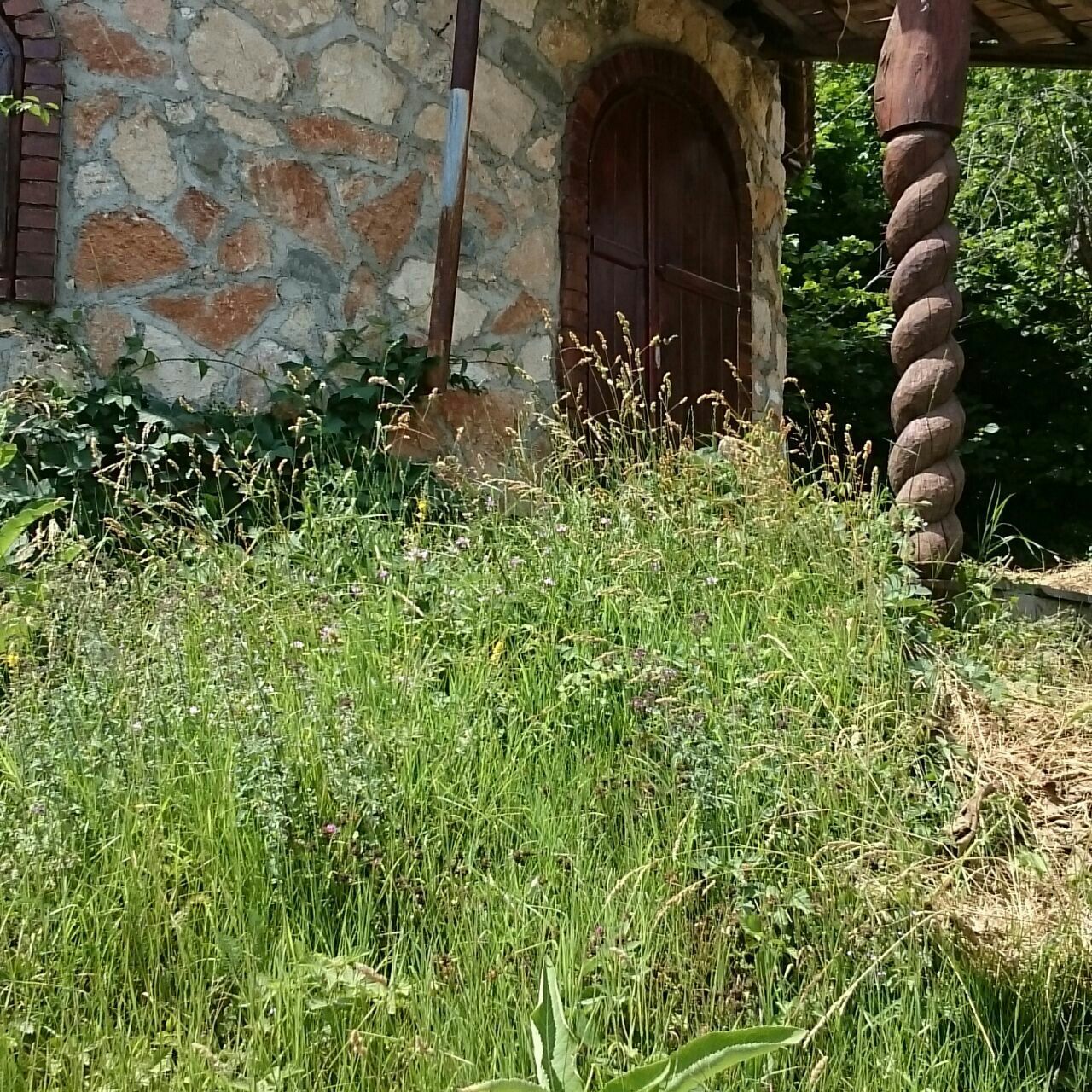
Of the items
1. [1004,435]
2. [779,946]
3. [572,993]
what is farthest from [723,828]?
[1004,435]

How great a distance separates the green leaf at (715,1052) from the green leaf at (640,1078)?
12mm

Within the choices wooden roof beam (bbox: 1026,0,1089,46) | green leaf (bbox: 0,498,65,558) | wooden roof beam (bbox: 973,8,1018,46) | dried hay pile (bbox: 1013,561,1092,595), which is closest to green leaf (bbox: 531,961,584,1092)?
green leaf (bbox: 0,498,65,558)

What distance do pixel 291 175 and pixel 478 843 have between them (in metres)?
2.99

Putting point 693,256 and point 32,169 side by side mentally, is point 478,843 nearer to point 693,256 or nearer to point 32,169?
point 32,169

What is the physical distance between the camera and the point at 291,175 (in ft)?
14.4

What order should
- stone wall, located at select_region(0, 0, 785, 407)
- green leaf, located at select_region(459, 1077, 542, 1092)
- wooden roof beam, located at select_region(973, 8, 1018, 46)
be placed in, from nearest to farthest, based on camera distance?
green leaf, located at select_region(459, 1077, 542, 1092)
stone wall, located at select_region(0, 0, 785, 407)
wooden roof beam, located at select_region(973, 8, 1018, 46)

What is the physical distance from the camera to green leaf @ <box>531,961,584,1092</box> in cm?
161

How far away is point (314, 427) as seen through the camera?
13.4 ft

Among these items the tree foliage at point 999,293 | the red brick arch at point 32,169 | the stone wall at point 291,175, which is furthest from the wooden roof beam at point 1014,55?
the red brick arch at point 32,169

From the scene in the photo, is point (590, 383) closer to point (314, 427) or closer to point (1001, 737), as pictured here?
point (314, 427)

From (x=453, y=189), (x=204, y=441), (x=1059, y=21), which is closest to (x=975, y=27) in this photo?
(x=1059, y=21)

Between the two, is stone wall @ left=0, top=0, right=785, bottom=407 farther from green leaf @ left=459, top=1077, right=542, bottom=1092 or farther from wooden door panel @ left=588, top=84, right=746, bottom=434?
green leaf @ left=459, top=1077, right=542, bottom=1092

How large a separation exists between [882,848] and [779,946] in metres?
0.27

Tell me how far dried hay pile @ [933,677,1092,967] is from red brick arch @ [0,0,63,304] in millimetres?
3130
